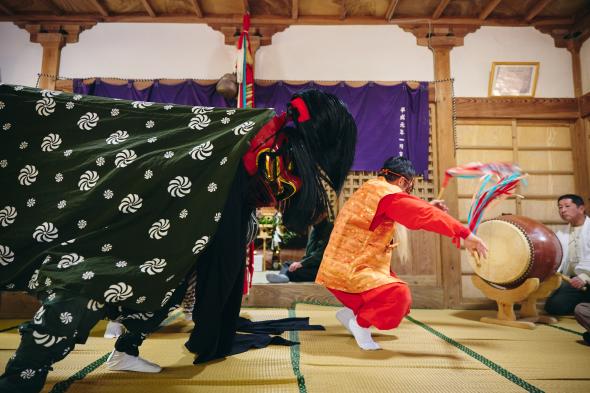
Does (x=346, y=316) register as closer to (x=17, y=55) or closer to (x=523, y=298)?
(x=523, y=298)

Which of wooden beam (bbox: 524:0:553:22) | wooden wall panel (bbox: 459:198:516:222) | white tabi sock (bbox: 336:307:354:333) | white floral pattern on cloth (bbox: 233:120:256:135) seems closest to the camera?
white floral pattern on cloth (bbox: 233:120:256:135)

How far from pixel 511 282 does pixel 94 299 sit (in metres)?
3.32

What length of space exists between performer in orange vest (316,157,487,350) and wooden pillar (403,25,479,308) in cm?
223

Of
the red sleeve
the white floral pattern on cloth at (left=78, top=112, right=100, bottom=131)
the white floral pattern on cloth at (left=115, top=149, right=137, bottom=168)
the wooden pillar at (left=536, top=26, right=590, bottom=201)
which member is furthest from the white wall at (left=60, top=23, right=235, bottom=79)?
the wooden pillar at (left=536, top=26, right=590, bottom=201)

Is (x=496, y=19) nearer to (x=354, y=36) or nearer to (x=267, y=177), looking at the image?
(x=354, y=36)

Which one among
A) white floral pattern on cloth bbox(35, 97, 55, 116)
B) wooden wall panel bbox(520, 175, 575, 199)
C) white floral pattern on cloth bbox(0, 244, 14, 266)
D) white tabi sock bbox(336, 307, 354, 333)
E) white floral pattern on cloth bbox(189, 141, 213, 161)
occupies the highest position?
wooden wall panel bbox(520, 175, 575, 199)

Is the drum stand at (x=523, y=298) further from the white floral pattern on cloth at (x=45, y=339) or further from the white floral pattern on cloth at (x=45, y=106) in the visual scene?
the white floral pattern on cloth at (x=45, y=106)

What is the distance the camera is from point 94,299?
4.07ft

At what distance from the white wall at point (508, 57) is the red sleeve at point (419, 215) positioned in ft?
10.3

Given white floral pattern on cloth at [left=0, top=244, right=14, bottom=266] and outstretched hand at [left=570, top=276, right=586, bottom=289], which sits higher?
white floral pattern on cloth at [left=0, top=244, right=14, bottom=266]

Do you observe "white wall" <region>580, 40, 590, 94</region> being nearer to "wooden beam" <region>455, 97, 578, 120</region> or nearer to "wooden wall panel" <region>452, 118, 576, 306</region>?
"wooden beam" <region>455, 97, 578, 120</region>

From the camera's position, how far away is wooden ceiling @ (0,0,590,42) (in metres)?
4.47

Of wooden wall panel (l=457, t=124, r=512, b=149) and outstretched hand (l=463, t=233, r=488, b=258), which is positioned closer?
outstretched hand (l=463, t=233, r=488, b=258)

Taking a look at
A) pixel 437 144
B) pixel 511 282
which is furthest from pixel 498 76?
pixel 511 282
